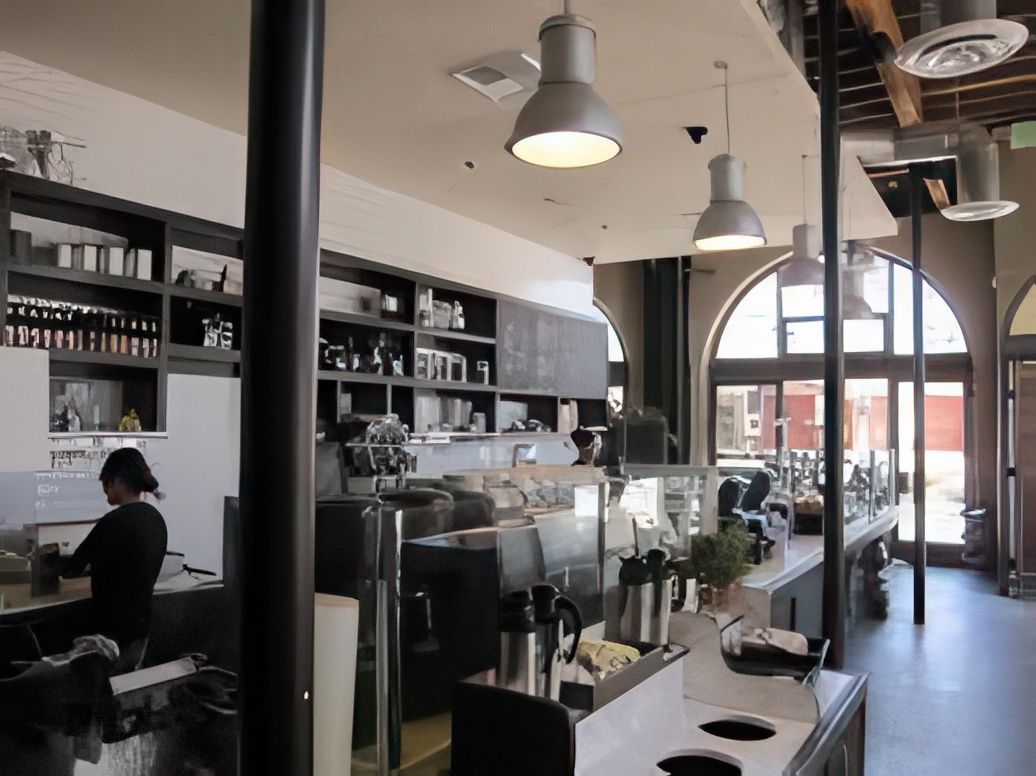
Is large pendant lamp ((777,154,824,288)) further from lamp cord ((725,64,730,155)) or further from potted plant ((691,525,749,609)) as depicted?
potted plant ((691,525,749,609))

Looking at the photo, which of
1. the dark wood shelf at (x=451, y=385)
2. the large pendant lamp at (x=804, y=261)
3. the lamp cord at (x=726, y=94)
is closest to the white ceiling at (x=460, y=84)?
the lamp cord at (x=726, y=94)

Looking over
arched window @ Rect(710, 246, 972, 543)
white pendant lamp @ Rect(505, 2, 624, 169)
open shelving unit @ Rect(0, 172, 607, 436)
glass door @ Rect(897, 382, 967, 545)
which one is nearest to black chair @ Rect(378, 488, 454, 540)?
white pendant lamp @ Rect(505, 2, 624, 169)

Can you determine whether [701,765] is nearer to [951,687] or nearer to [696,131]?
[696,131]

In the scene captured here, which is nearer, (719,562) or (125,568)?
(719,562)

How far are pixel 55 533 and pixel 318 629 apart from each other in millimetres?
2862

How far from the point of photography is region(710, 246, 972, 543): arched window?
968 cm

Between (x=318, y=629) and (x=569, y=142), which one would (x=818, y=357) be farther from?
(x=318, y=629)

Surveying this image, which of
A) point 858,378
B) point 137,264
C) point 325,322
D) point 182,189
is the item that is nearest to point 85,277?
point 137,264

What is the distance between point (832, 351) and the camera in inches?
117

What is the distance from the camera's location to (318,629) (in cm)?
145

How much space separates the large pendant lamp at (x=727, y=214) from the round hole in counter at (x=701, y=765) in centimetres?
271

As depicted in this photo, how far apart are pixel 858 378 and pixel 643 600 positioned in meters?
9.11

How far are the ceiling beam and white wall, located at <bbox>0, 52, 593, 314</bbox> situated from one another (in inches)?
119

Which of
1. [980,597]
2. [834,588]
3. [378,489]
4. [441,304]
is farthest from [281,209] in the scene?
[980,597]
